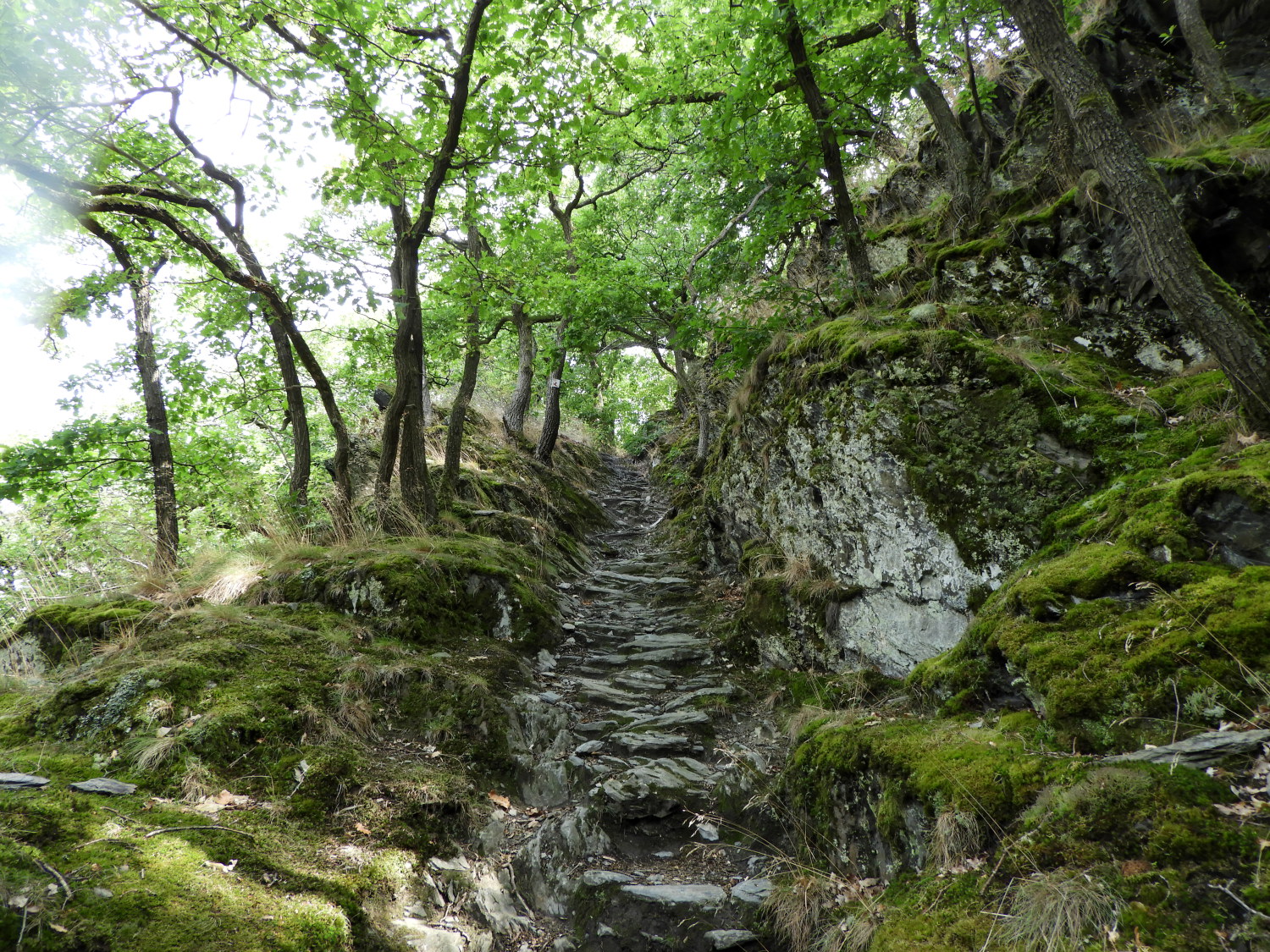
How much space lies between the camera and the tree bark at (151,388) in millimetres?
8594

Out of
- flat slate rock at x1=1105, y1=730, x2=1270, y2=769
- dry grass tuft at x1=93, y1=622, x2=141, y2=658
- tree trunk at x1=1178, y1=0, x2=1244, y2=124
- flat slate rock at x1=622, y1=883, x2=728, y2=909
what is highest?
tree trunk at x1=1178, y1=0, x2=1244, y2=124

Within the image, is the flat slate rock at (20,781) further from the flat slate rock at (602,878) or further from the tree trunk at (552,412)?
the tree trunk at (552,412)

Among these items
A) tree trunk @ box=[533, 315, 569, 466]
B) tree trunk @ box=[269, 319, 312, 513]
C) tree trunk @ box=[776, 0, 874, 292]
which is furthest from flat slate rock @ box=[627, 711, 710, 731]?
tree trunk @ box=[533, 315, 569, 466]

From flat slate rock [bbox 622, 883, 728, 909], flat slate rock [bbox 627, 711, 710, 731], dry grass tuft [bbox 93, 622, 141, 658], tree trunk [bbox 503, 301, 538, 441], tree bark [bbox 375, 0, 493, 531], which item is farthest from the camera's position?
tree trunk [bbox 503, 301, 538, 441]

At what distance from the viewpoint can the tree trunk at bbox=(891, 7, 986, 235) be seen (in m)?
7.62

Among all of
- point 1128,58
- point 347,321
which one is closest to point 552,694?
point 1128,58

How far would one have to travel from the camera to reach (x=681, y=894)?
3.74 metres

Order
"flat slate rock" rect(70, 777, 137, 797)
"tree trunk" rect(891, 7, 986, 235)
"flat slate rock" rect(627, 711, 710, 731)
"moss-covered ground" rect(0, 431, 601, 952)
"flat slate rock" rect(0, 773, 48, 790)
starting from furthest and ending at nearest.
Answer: "tree trunk" rect(891, 7, 986, 235), "flat slate rock" rect(627, 711, 710, 731), "flat slate rock" rect(70, 777, 137, 797), "flat slate rock" rect(0, 773, 48, 790), "moss-covered ground" rect(0, 431, 601, 952)

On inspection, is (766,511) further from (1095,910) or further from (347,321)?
(347,321)

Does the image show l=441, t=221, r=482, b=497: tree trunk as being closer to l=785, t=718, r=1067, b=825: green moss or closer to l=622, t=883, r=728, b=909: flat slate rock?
l=622, t=883, r=728, b=909: flat slate rock

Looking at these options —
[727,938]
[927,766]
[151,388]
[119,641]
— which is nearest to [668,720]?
[727,938]

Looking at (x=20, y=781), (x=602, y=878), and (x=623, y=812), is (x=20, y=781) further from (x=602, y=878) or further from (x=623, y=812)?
(x=623, y=812)

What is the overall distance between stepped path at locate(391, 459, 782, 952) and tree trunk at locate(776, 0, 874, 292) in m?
5.50

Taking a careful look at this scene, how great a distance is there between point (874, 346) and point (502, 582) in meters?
5.17
